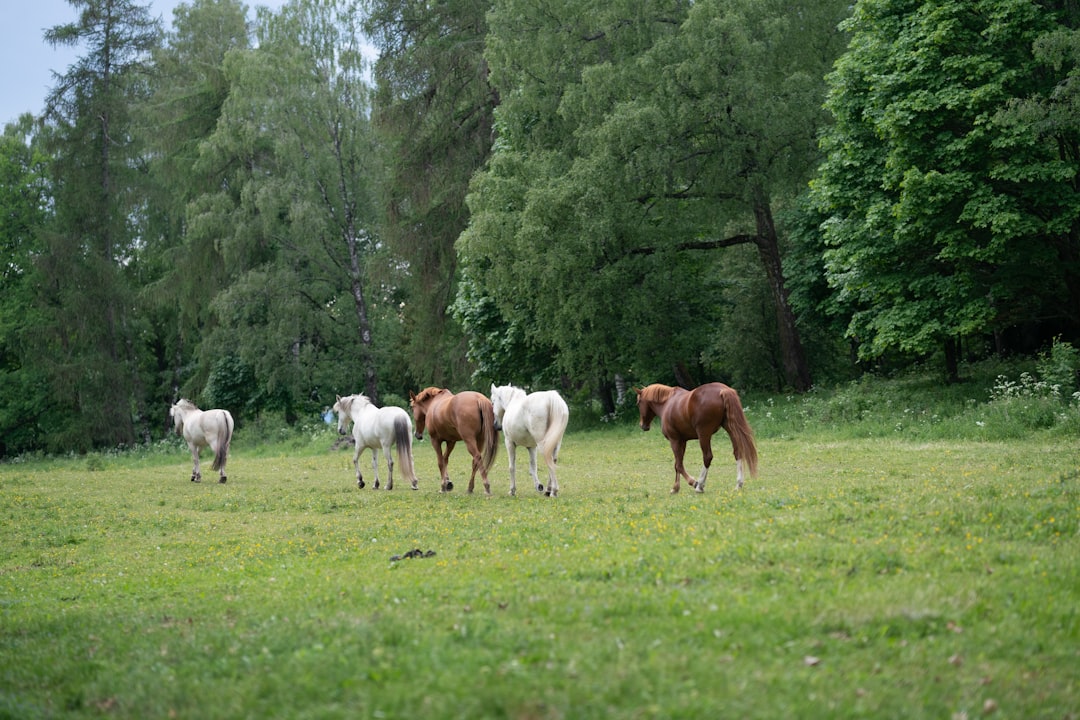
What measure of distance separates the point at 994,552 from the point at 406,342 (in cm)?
4690

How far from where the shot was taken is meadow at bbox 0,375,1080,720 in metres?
5.81

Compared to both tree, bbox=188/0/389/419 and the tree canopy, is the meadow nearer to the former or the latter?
the tree canopy

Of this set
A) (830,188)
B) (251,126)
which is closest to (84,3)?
Result: (251,126)

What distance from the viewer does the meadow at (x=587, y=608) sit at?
5809 millimetres

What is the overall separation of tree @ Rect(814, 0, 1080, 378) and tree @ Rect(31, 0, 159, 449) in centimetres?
3709

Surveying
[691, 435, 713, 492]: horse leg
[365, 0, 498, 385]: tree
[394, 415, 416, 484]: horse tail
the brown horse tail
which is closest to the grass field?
[691, 435, 713, 492]: horse leg

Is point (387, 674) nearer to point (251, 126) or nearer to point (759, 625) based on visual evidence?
point (759, 625)

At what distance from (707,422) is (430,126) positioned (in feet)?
103

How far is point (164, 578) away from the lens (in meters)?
11.1

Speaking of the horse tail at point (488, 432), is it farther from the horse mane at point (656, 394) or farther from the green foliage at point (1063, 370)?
the green foliage at point (1063, 370)

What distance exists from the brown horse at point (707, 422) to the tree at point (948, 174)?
39.9 feet

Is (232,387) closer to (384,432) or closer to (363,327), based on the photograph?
(363,327)

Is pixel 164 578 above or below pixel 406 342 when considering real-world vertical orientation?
below

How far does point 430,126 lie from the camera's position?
1704 inches
